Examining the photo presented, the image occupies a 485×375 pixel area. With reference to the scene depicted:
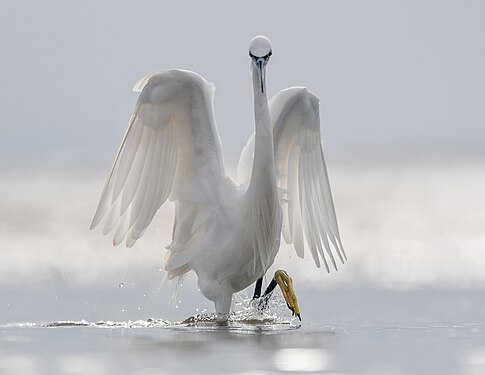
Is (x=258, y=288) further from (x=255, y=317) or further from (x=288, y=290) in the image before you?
(x=288, y=290)

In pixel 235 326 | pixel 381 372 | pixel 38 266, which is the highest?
pixel 38 266

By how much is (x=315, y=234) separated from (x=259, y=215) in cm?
176

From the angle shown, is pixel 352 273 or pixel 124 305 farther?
pixel 352 273

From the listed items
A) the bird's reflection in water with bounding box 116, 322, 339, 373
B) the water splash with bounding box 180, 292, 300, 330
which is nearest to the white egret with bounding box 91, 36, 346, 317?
the water splash with bounding box 180, 292, 300, 330

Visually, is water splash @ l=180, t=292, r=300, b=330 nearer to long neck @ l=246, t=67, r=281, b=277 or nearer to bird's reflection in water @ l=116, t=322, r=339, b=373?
bird's reflection in water @ l=116, t=322, r=339, b=373

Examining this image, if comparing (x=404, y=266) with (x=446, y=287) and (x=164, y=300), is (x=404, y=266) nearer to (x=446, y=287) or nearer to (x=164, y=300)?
(x=446, y=287)

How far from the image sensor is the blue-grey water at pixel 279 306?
9.75 metres

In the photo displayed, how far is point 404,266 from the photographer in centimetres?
1989

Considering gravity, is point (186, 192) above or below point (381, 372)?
above

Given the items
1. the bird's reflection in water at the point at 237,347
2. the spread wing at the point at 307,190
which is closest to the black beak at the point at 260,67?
the spread wing at the point at 307,190

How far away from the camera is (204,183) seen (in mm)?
12883

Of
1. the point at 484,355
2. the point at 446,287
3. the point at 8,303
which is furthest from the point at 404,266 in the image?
the point at 484,355

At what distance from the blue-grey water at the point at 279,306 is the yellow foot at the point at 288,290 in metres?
0.12

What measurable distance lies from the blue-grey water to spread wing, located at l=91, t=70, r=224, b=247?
88 centimetres
